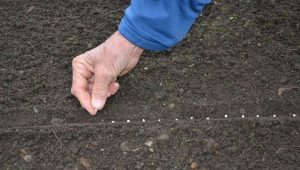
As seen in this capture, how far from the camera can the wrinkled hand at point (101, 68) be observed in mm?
1371

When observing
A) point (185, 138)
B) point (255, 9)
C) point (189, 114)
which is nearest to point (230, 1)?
point (255, 9)

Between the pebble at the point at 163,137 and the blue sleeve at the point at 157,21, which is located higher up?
the blue sleeve at the point at 157,21

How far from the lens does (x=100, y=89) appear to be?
5.01 ft

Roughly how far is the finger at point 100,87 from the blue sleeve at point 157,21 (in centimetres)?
23

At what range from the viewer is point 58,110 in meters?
1.75

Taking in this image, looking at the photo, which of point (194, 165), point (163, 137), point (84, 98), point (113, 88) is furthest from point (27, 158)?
point (194, 165)

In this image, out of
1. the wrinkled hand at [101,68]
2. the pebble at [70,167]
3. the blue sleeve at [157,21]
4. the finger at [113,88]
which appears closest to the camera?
the blue sleeve at [157,21]

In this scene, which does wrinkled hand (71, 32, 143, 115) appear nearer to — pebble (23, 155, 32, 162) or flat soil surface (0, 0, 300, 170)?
flat soil surface (0, 0, 300, 170)

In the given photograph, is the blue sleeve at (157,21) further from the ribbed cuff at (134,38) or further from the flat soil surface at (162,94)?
the flat soil surface at (162,94)

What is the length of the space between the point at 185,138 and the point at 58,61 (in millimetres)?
728

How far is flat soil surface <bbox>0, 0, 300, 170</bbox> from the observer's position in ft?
5.28

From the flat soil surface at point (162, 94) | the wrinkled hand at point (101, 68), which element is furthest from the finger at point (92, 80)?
the flat soil surface at point (162, 94)

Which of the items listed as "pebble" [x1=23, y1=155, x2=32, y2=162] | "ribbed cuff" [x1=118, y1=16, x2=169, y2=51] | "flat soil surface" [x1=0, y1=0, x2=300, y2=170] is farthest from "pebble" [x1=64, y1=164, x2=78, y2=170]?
"ribbed cuff" [x1=118, y1=16, x2=169, y2=51]

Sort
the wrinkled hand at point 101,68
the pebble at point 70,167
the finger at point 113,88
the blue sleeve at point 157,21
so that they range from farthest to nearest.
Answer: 1. the finger at point 113,88
2. the pebble at point 70,167
3. the wrinkled hand at point 101,68
4. the blue sleeve at point 157,21
